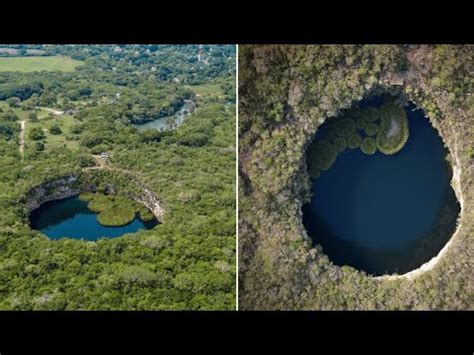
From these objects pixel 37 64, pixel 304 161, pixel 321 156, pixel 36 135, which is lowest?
pixel 304 161

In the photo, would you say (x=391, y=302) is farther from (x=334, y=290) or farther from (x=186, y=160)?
(x=186, y=160)

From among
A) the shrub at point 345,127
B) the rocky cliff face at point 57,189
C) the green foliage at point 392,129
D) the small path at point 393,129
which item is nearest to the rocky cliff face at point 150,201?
the rocky cliff face at point 57,189

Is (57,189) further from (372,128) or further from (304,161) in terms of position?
(372,128)

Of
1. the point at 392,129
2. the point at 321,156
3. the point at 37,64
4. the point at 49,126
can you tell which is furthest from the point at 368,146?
the point at 37,64

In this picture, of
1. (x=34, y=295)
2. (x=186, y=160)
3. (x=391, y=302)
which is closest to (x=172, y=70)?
(x=186, y=160)

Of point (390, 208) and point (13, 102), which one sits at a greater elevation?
point (13, 102)

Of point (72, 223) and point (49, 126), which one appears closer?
point (72, 223)
